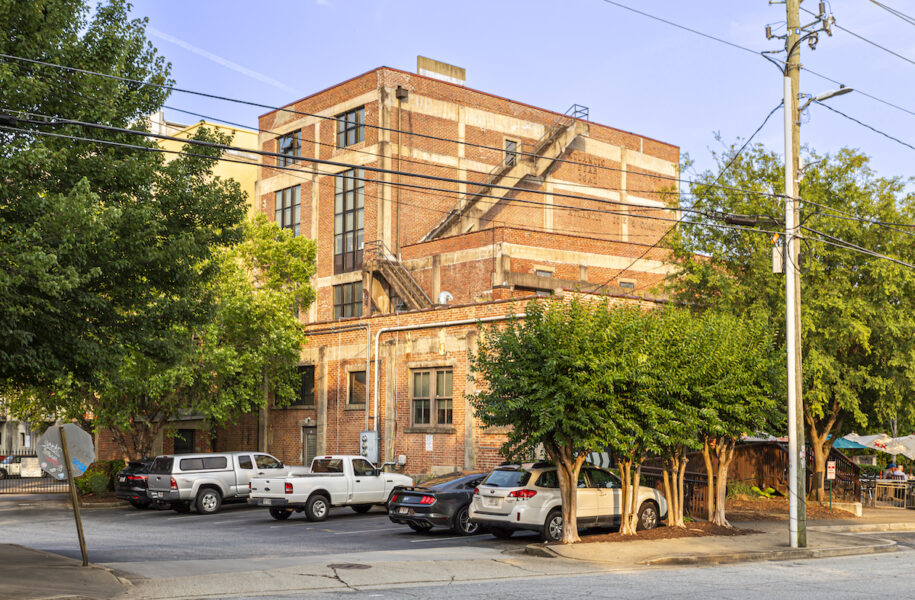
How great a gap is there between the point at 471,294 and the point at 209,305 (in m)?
25.3

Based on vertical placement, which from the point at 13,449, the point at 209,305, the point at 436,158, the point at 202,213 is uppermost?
the point at 436,158

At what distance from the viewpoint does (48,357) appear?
1381 centimetres

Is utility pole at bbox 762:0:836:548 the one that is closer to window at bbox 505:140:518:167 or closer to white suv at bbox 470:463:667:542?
white suv at bbox 470:463:667:542

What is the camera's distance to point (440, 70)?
51.6 m

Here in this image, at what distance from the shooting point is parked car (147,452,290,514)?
28516 millimetres

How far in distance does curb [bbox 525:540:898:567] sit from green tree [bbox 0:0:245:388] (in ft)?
25.2

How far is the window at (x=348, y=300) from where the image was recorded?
47875 mm

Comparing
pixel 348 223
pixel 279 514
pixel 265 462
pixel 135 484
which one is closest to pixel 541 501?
pixel 279 514

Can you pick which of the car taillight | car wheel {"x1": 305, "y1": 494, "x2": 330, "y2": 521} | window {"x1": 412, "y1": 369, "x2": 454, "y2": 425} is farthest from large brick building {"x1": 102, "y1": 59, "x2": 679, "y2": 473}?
the car taillight

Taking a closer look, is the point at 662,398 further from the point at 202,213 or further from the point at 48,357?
the point at 48,357

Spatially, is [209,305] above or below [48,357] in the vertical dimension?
above

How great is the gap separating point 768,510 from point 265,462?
15804mm

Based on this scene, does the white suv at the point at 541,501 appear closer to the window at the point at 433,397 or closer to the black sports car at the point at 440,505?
the black sports car at the point at 440,505

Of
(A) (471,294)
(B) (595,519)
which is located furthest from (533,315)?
(A) (471,294)
